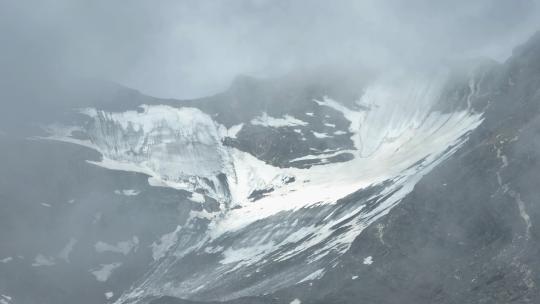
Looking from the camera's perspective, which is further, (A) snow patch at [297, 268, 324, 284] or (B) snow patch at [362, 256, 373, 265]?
(A) snow patch at [297, 268, 324, 284]

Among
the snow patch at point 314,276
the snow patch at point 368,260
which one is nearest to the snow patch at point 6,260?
the snow patch at point 314,276

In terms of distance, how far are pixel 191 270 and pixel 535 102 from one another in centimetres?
9483

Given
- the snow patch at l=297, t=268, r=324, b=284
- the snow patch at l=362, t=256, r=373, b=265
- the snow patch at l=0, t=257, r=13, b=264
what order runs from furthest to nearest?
the snow patch at l=0, t=257, r=13, b=264
the snow patch at l=297, t=268, r=324, b=284
the snow patch at l=362, t=256, r=373, b=265

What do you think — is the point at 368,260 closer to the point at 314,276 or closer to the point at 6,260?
the point at 314,276

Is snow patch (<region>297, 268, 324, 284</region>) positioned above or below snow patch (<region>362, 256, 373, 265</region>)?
above

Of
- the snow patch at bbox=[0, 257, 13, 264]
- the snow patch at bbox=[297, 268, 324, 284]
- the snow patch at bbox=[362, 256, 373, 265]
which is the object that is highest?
the snow patch at bbox=[0, 257, 13, 264]

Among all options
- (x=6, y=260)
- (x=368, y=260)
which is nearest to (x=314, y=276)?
(x=368, y=260)

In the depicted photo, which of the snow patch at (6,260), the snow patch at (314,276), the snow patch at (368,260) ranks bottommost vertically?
the snow patch at (368,260)

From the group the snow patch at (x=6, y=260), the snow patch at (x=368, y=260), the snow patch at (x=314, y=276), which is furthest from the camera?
the snow patch at (x=6, y=260)

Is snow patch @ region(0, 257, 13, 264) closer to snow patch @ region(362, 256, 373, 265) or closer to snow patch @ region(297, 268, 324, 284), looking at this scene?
snow patch @ region(297, 268, 324, 284)

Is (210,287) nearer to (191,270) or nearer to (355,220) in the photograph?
(191,270)

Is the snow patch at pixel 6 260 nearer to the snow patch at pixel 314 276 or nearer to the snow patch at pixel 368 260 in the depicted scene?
the snow patch at pixel 314 276

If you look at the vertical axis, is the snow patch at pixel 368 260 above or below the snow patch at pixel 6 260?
below

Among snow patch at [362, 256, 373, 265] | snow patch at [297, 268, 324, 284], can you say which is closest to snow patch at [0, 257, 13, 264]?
snow patch at [297, 268, 324, 284]
